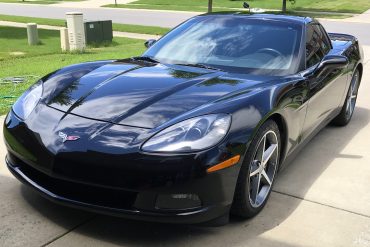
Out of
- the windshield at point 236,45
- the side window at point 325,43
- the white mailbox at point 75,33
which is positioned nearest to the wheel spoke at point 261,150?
the windshield at point 236,45

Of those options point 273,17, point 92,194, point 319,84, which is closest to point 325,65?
point 319,84

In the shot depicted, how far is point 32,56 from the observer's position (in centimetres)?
1156

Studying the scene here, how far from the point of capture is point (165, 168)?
2650 millimetres

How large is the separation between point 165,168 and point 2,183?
1.73 metres

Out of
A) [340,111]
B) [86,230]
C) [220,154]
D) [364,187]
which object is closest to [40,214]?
[86,230]

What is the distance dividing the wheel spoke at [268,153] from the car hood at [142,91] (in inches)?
18.9

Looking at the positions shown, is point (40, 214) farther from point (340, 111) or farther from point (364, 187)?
point (340, 111)

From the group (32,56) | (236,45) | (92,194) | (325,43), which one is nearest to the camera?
(92,194)

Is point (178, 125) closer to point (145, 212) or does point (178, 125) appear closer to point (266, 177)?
point (145, 212)

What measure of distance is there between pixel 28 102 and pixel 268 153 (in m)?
1.78

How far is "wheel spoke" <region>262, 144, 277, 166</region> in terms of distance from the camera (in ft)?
11.0

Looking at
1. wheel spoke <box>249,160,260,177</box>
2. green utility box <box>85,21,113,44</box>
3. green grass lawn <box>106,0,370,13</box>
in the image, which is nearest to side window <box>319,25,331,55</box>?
wheel spoke <box>249,160,260,177</box>

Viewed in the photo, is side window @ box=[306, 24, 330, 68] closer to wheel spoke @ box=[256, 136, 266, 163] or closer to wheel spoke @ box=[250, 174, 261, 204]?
wheel spoke @ box=[256, 136, 266, 163]

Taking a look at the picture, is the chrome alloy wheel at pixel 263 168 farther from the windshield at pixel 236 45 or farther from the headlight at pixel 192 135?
the windshield at pixel 236 45
